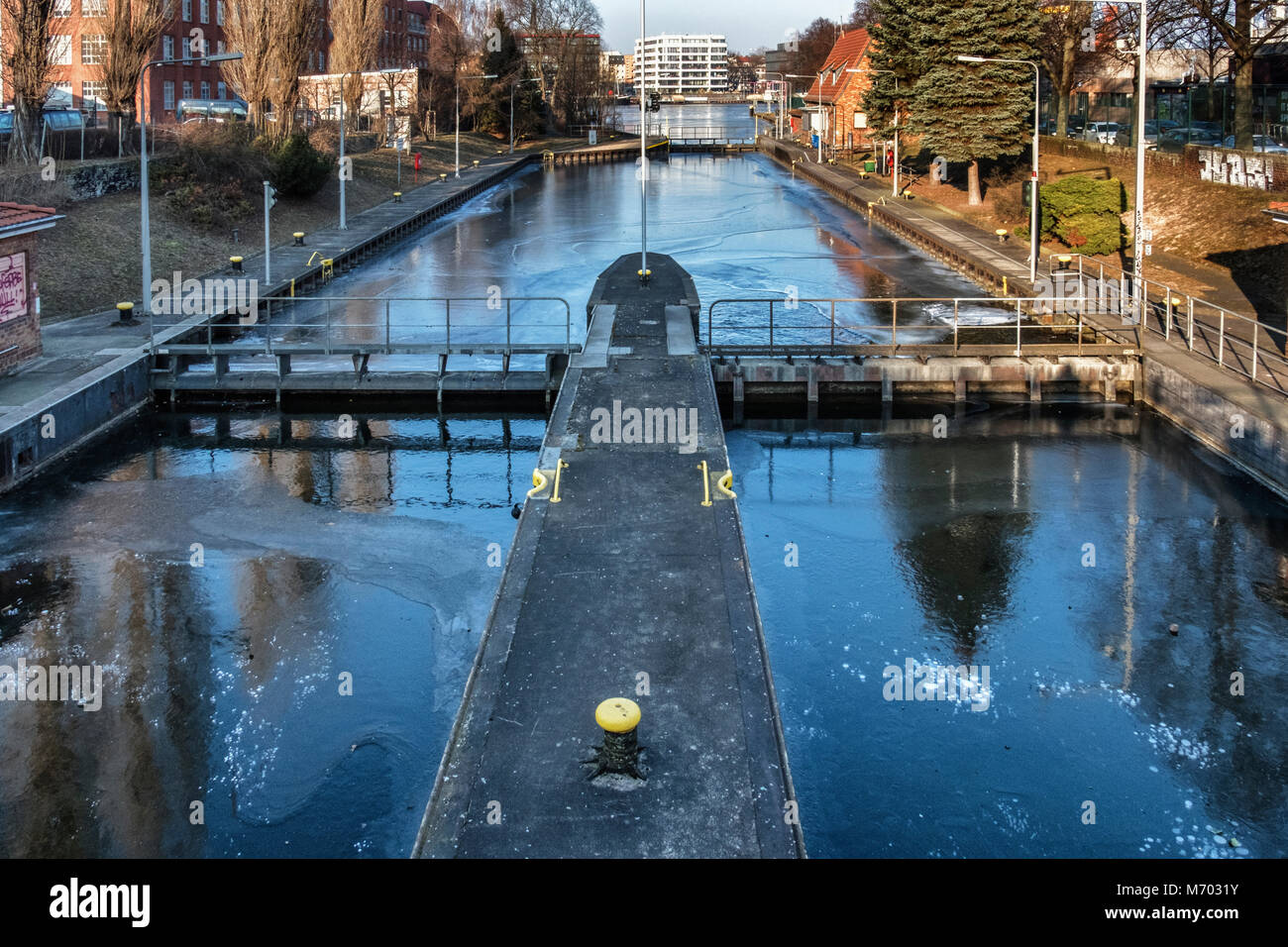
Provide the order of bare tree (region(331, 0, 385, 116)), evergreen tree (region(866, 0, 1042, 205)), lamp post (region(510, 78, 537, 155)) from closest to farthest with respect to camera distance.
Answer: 1. evergreen tree (region(866, 0, 1042, 205))
2. bare tree (region(331, 0, 385, 116))
3. lamp post (region(510, 78, 537, 155))

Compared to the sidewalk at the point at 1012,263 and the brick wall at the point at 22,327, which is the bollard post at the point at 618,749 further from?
the brick wall at the point at 22,327

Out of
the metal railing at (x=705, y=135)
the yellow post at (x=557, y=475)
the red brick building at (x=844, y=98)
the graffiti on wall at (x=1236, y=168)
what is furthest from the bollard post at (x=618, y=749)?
the metal railing at (x=705, y=135)

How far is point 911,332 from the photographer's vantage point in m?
29.9

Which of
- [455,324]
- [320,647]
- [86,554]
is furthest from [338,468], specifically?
[455,324]

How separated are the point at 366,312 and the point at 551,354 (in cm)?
953

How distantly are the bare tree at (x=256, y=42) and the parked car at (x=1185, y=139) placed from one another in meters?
34.9

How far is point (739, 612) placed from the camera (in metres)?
12.3

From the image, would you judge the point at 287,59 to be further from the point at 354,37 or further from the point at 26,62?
the point at 354,37

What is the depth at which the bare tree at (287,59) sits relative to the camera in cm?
5275

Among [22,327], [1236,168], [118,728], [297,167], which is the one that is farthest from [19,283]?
[1236,168]

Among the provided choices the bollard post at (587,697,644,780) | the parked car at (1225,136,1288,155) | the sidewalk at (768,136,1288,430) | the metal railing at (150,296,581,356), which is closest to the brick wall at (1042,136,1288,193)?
the parked car at (1225,136,1288,155)

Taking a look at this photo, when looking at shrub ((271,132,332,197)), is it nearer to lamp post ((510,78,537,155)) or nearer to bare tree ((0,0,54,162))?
bare tree ((0,0,54,162))

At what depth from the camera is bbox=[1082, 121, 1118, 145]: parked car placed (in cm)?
5525

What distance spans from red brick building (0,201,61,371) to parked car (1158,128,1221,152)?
35909mm
